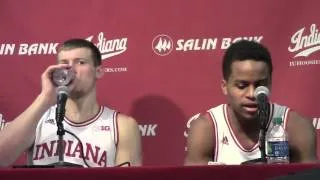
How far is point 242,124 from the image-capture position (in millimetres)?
2146

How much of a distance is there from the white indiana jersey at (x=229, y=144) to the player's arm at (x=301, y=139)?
31 mm

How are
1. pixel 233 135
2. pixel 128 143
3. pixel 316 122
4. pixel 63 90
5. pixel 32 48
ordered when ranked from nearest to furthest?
pixel 63 90 → pixel 233 135 → pixel 128 143 → pixel 316 122 → pixel 32 48

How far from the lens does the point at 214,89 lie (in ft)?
8.49

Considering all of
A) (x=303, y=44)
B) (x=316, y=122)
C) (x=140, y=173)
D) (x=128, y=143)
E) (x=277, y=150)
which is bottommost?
(x=140, y=173)

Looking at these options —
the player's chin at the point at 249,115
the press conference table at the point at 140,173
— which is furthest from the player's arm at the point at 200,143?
the press conference table at the point at 140,173

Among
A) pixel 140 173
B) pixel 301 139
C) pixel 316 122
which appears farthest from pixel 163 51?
pixel 140 173

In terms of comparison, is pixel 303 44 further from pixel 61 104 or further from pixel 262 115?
pixel 61 104

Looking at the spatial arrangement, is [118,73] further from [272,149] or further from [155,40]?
[272,149]

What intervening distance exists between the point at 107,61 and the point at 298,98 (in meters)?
0.82

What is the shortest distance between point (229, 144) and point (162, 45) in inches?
26.6

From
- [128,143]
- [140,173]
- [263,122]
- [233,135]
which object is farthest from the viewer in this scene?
[128,143]

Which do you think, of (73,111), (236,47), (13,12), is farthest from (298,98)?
(13,12)

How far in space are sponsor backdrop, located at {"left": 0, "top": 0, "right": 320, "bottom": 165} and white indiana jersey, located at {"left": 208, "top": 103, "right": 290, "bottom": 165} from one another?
419mm

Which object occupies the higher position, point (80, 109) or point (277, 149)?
point (80, 109)
